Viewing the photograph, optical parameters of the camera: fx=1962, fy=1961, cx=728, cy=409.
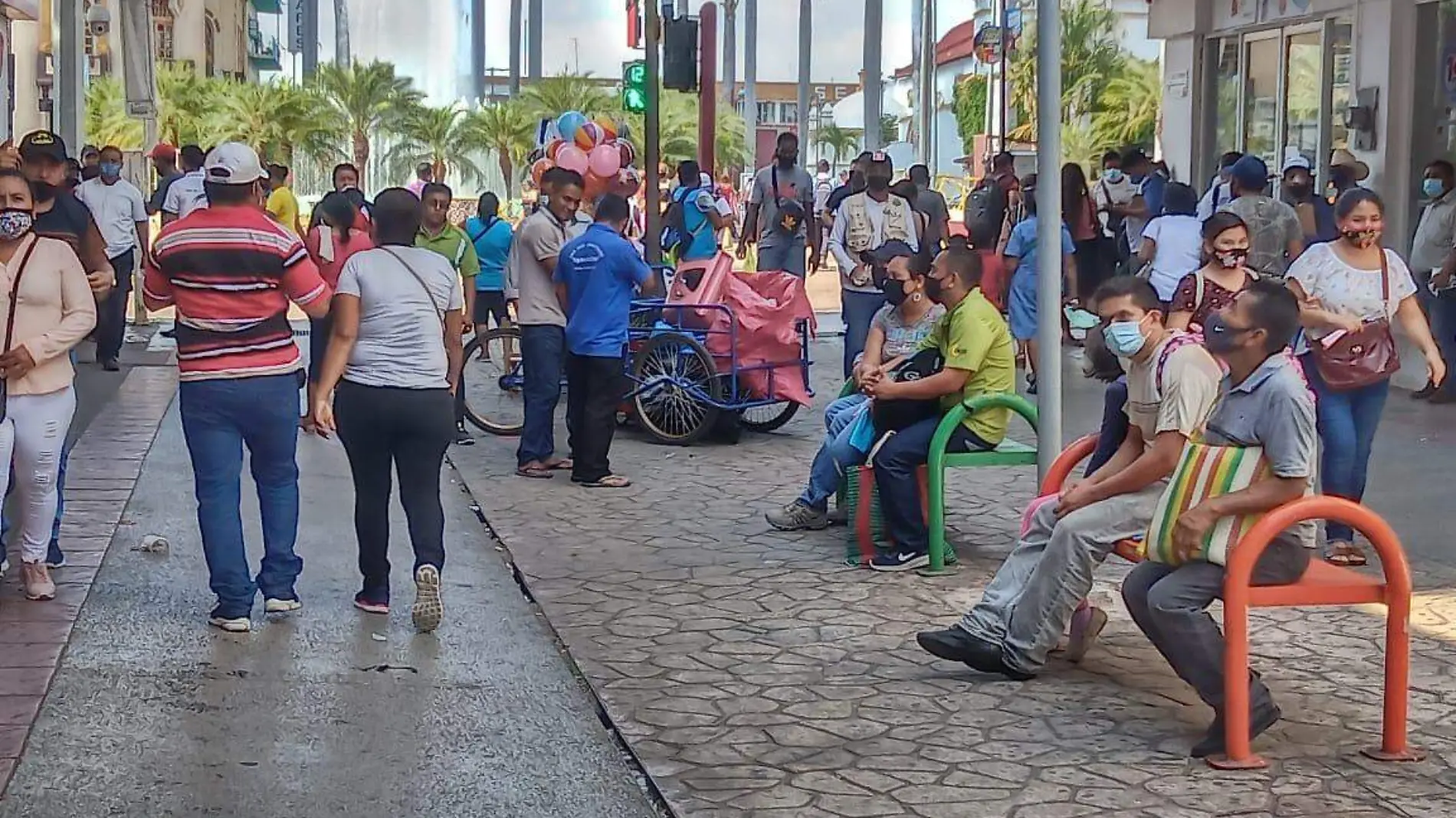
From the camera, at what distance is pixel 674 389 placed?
1213cm

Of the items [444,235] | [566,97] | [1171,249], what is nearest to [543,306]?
[444,235]

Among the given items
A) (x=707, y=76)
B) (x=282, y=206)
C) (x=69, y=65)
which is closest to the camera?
(x=282, y=206)

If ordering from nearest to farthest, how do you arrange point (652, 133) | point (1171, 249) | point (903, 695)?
point (903, 695) → point (1171, 249) → point (652, 133)

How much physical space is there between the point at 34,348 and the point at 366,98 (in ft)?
140

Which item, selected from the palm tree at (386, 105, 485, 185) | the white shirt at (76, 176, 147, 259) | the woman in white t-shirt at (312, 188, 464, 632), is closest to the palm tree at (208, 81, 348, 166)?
the palm tree at (386, 105, 485, 185)

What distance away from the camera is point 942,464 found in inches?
315

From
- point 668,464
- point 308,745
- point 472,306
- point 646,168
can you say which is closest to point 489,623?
point 308,745

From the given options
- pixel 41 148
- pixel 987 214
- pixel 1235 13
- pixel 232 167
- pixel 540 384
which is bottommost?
pixel 540 384

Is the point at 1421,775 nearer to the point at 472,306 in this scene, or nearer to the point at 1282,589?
the point at 1282,589

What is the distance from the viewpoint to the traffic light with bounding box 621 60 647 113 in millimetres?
17109

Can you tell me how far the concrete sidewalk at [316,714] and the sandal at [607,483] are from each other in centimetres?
218

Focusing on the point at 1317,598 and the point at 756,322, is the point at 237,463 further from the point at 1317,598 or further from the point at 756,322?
the point at 756,322

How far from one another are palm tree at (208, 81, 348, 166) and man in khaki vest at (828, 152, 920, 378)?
3198cm

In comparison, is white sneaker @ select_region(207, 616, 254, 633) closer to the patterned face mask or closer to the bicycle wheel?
the patterned face mask
